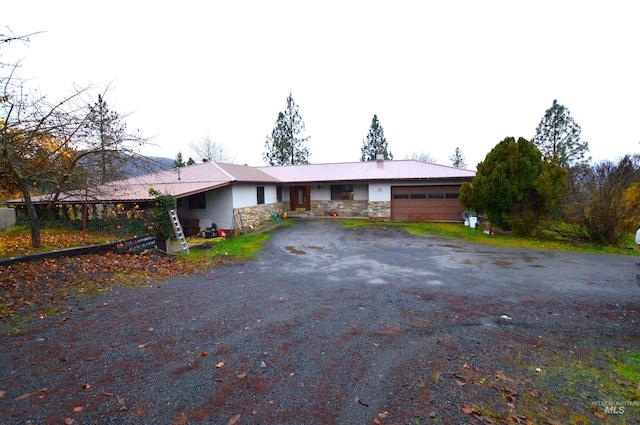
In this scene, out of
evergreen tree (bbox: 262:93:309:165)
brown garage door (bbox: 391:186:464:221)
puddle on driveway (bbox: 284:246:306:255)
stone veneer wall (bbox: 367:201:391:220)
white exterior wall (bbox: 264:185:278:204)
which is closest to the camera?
puddle on driveway (bbox: 284:246:306:255)

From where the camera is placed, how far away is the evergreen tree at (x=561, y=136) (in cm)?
2484

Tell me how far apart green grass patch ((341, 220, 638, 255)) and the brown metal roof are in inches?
127

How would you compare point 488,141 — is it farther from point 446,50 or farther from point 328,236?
point 328,236

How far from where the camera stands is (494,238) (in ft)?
46.0

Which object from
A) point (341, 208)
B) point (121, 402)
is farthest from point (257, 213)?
point (121, 402)

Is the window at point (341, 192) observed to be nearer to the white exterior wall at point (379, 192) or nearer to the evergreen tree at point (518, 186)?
the white exterior wall at point (379, 192)

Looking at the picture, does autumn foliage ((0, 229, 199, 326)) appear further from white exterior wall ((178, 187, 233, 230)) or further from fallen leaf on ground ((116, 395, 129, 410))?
white exterior wall ((178, 187, 233, 230))

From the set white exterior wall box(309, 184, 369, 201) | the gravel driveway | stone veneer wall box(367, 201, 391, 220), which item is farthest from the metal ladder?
stone veneer wall box(367, 201, 391, 220)

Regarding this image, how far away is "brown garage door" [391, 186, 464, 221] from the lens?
1900cm

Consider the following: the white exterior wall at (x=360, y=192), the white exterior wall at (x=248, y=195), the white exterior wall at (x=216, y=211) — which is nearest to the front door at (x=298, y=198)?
the white exterior wall at (x=248, y=195)

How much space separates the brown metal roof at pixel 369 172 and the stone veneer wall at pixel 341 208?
1823 mm

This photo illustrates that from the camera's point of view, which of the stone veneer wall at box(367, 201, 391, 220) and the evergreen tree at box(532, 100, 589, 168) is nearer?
the stone veneer wall at box(367, 201, 391, 220)

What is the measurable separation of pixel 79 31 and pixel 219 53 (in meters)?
8.68

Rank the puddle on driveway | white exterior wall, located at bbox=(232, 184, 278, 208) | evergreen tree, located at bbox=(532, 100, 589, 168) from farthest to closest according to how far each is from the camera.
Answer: evergreen tree, located at bbox=(532, 100, 589, 168) → white exterior wall, located at bbox=(232, 184, 278, 208) → the puddle on driveway
